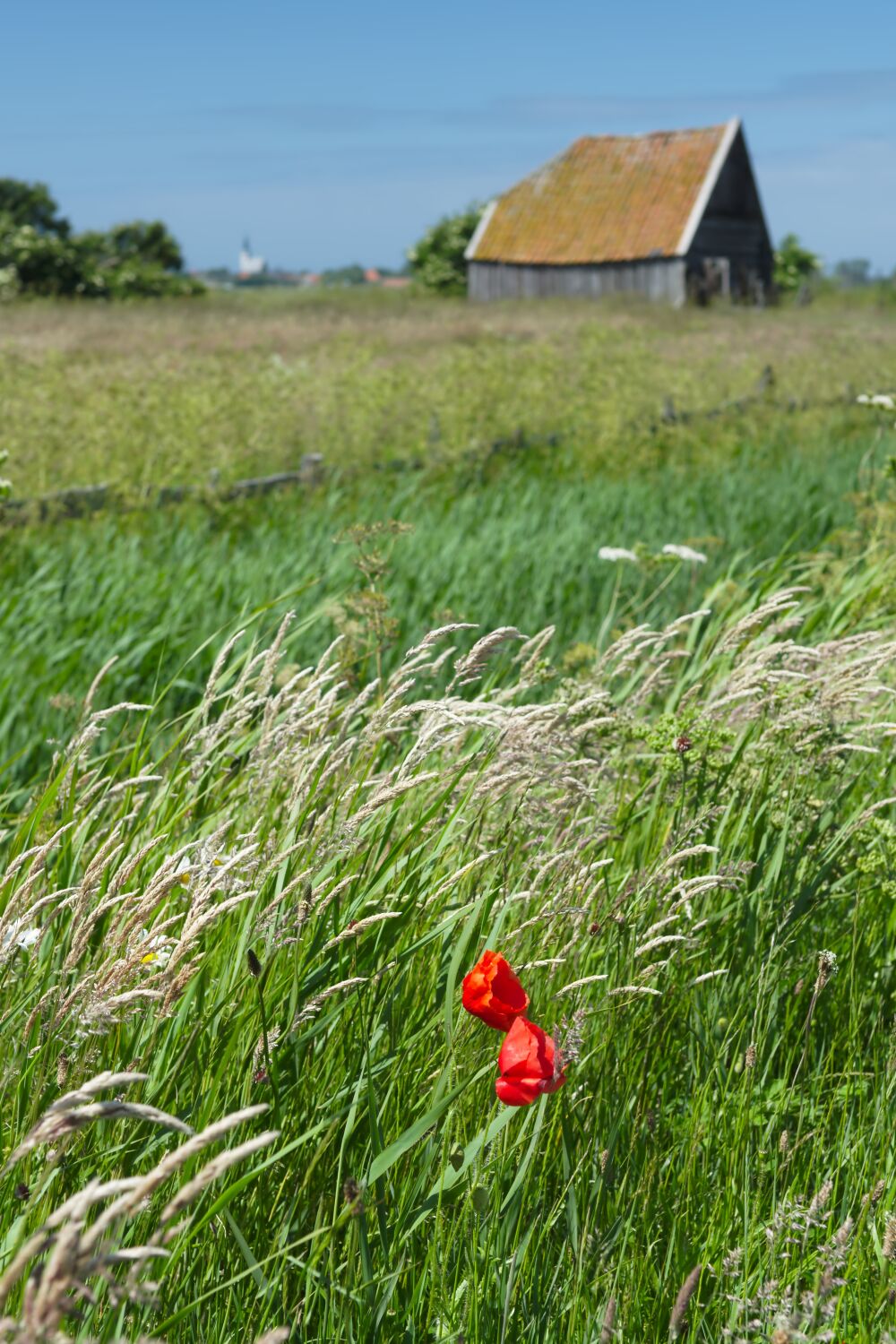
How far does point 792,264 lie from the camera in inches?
2060

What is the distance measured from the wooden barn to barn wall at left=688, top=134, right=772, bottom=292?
0.04 metres

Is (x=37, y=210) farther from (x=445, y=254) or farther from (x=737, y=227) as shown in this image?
(x=737, y=227)

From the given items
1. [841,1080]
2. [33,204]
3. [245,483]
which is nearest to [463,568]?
[245,483]

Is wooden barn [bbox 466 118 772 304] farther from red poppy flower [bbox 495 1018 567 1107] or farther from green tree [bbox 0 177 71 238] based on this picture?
red poppy flower [bbox 495 1018 567 1107]

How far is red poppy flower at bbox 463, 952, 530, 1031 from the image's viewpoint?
154 cm

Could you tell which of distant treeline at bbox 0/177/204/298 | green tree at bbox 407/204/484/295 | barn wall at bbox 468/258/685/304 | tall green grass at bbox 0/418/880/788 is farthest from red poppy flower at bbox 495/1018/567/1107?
green tree at bbox 407/204/484/295

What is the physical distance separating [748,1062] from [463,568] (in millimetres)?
4423

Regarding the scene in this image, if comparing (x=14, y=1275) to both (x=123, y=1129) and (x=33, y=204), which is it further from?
(x=33, y=204)

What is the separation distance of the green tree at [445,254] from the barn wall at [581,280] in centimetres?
968

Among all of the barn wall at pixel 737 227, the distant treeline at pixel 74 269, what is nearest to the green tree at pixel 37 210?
the distant treeline at pixel 74 269

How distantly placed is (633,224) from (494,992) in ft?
127

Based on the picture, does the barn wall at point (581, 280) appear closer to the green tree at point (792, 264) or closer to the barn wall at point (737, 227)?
the barn wall at point (737, 227)

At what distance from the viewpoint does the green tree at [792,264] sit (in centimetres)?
5178

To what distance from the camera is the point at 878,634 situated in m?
2.71
